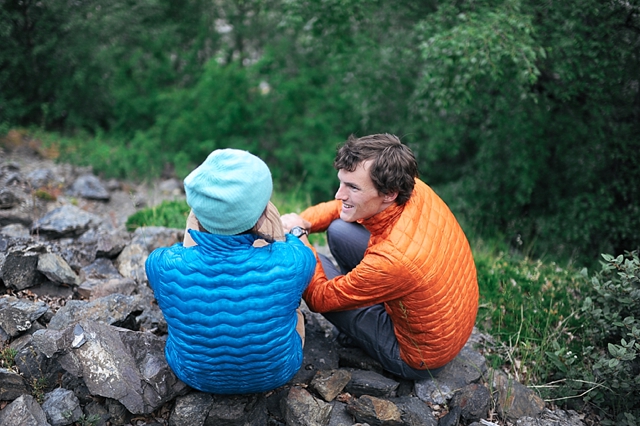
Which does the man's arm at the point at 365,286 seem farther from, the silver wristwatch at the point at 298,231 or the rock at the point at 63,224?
the rock at the point at 63,224

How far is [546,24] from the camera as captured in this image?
5.01 metres

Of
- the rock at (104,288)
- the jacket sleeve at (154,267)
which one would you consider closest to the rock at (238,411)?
the jacket sleeve at (154,267)

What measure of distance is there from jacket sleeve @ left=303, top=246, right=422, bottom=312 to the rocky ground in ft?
1.67

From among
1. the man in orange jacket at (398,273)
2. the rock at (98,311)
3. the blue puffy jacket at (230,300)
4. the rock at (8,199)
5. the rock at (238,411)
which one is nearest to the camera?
the blue puffy jacket at (230,300)

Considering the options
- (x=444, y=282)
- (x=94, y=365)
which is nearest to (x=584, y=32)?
(x=444, y=282)

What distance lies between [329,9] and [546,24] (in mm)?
2423

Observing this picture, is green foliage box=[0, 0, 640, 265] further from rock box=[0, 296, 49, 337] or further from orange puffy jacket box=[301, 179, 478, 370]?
rock box=[0, 296, 49, 337]

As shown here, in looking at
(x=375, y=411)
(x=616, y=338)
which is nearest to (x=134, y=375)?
(x=375, y=411)

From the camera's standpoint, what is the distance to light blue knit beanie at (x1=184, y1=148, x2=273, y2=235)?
2.13 m

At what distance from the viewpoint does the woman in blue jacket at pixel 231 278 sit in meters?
2.17

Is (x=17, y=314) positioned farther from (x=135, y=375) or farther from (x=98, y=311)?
(x=135, y=375)

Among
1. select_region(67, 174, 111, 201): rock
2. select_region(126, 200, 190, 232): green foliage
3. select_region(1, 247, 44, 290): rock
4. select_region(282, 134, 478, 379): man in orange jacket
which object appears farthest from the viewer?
select_region(67, 174, 111, 201): rock

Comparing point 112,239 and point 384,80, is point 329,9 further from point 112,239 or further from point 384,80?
point 112,239

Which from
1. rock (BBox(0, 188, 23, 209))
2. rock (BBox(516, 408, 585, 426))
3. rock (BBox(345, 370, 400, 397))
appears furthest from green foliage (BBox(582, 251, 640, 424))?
rock (BBox(0, 188, 23, 209))
